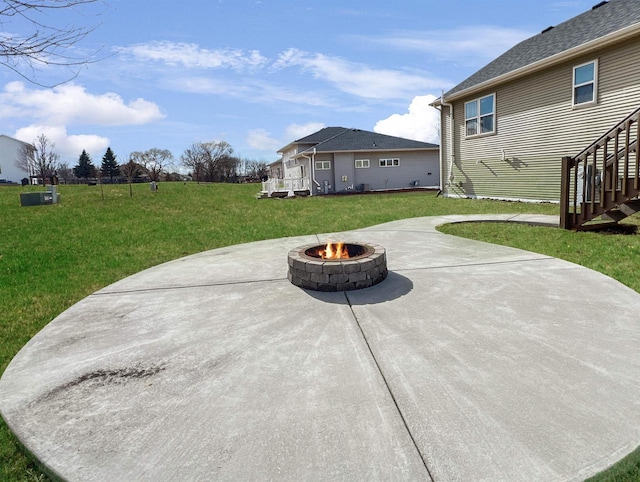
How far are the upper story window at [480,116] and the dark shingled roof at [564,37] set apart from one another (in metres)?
0.75

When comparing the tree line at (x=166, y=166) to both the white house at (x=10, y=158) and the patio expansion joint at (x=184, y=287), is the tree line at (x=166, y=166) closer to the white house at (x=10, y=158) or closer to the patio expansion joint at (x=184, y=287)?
the white house at (x=10, y=158)

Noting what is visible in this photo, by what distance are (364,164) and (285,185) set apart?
22.2 feet

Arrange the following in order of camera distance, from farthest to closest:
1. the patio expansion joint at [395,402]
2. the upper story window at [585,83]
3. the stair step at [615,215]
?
the upper story window at [585,83], the stair step at [615,215], the patio expansion joint at [395,402]

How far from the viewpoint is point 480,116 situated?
1558 centimetres

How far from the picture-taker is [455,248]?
21.2 feet

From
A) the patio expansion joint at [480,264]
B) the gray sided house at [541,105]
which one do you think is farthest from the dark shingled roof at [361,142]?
the patio expansion joint at [480,264]

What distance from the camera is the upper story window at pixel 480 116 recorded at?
14949mm

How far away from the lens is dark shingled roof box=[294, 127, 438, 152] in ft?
88.8

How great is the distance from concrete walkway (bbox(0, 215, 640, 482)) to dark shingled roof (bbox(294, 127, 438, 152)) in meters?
23.4

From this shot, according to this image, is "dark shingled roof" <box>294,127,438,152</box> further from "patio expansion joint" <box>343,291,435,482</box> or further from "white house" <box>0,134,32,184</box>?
"white house" <box>0,134,32,184</box>

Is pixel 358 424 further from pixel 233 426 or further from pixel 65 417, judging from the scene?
pixel 65 417

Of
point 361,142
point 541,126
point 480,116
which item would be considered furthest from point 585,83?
point 361,142

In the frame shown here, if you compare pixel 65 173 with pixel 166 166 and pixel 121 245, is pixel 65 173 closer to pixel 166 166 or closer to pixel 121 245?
pixel 166 166

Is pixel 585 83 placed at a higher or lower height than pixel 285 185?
higher
